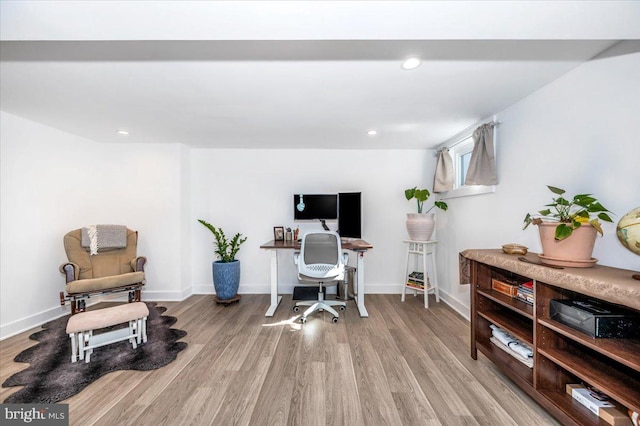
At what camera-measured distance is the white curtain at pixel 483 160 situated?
2.38 m

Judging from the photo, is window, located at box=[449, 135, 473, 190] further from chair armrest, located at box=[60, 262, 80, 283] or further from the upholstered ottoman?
chair armrest, located at box=[60, 262, 80, 283]

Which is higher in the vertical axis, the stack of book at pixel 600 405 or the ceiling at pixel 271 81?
the ceiling at pixel 271 81

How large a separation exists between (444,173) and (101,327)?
3.98 m

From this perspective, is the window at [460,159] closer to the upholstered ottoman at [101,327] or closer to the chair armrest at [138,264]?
the upholstered ottoman at [101,327]

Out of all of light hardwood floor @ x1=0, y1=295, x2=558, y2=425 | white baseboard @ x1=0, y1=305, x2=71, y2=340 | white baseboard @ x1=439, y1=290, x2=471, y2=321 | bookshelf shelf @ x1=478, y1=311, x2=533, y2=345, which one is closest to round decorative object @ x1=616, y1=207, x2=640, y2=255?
bookshelf shelf @ x1=478, y1=311, x2=533, y2=345

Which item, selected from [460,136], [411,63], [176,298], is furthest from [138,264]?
[460,136]

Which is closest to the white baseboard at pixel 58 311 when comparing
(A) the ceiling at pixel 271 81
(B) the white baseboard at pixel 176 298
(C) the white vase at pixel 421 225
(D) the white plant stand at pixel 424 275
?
(B) the white baseboard at pixel 176 298

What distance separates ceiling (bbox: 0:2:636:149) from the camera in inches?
57.6

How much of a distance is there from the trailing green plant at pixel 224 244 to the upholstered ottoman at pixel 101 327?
1243 mm

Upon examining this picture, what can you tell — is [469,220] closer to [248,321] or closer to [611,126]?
[611,126]

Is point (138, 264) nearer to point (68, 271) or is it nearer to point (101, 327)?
point (68, 271)

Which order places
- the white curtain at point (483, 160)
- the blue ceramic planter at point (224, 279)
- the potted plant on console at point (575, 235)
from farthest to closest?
the blue ceramic planter at point (224, 279) → the white curtain at point (483, 160) → the potted plant on console at point (575, 235)

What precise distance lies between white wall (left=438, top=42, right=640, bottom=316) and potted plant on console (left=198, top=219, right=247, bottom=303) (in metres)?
3.09

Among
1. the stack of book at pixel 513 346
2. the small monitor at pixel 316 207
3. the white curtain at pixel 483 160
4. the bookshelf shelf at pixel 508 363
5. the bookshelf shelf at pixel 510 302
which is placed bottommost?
the bookshelf shelf at pixel 508 363
